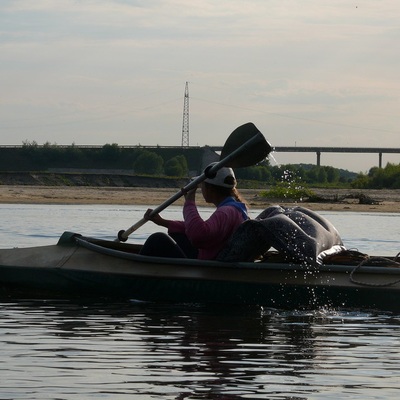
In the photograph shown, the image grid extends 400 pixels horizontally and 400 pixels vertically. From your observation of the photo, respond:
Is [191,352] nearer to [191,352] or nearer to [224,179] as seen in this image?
[191,352]

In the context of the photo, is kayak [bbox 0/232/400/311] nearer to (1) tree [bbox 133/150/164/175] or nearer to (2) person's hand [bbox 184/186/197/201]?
(2) person's hand [bbox 184/186/197/201]

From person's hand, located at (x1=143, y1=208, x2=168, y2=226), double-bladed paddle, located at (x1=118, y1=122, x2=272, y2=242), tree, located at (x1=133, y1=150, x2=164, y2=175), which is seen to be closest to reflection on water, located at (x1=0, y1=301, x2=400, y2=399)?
person's hand, located at (x1=143, y1=208, x2=168, y2=226)

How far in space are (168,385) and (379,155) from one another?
104 metres

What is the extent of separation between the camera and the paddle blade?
32.2 ft

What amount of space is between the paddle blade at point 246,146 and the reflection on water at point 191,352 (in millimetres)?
1371

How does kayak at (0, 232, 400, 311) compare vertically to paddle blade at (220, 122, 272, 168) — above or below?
below

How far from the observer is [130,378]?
6.23 m

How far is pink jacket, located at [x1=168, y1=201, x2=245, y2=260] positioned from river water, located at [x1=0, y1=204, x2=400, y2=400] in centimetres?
58

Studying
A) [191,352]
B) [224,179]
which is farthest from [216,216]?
[191,352]

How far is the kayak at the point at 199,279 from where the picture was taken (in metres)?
8.98

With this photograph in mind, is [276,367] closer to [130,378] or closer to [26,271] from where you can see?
[130,378]

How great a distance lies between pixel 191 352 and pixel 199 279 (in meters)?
2.01

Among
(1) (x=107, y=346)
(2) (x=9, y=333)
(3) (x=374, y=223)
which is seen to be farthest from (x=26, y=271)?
(3) (x=374, y=223)

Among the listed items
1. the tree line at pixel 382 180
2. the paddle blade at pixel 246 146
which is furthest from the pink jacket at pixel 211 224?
the tree line at pixel 382 180
